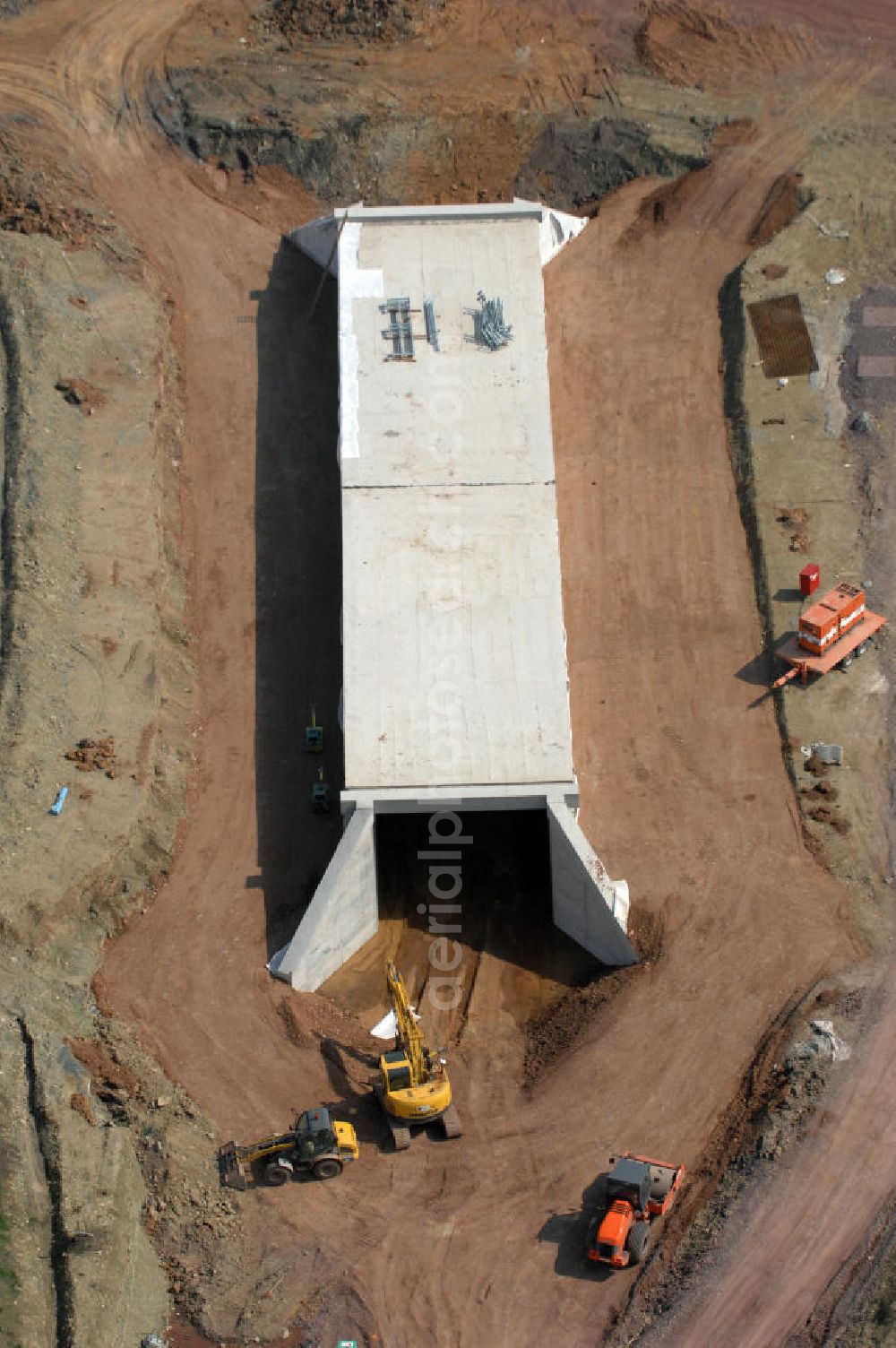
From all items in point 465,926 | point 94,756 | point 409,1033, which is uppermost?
point 94,756

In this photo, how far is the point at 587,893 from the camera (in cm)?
3566

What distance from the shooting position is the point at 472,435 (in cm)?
4091

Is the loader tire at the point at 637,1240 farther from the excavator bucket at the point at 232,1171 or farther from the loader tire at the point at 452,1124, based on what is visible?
the excavator bucket at the point at 232,1171

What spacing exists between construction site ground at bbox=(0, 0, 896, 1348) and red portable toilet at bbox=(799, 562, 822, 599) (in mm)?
367

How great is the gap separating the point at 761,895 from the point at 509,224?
1850 centimetres

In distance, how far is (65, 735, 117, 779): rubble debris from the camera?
120ft

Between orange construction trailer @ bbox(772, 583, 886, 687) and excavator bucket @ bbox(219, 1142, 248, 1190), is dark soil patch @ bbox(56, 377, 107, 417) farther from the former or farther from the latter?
excavator bucket @ bbox(219, 1142, 248, 1190)

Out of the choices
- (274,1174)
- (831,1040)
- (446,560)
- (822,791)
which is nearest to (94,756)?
(446,560)

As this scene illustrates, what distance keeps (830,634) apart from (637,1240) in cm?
1392

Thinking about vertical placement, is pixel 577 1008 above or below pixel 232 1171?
above

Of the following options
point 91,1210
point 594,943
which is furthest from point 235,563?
point 91,1210

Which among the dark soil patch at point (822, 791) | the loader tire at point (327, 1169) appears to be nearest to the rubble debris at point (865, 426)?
the dark soil patch at point (822, 791)

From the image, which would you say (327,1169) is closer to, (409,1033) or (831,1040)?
(409,1033)

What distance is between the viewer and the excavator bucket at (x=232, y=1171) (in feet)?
106
